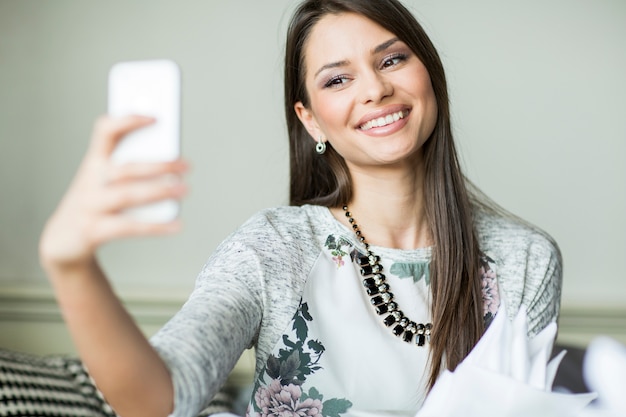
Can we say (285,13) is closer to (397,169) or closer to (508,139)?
(508,139)

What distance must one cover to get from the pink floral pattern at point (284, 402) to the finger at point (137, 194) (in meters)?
0.82

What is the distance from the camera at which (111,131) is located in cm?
67

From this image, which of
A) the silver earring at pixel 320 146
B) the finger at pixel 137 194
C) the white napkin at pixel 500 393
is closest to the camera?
the finger at pixel 137 194

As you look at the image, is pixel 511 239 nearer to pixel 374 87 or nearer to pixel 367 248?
pixel 367 248

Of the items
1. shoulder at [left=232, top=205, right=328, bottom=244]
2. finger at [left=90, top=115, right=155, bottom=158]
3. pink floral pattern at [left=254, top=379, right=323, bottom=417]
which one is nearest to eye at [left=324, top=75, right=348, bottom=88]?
shoulder at [left=232, top=205, right=328, bottom=244]

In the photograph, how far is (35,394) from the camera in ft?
5.93

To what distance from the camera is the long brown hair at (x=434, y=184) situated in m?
1.46

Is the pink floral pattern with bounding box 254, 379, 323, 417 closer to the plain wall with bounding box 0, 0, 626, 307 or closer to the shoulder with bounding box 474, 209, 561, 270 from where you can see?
the shoulder with bounding box 474, 209, 561, 270

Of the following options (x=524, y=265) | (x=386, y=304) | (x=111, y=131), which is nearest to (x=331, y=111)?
(x=386, y=304)

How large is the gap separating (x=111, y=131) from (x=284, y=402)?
86 centimetres

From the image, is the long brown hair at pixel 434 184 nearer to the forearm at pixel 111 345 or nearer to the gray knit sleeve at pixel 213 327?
the gray knit sleeve at pixel 213 327

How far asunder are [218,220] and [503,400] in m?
1.60

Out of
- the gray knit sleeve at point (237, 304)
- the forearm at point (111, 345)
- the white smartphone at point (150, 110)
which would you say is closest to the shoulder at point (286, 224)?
the gray knit sleeve at point (237, 304)

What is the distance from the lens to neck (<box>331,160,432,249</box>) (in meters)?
1.57
